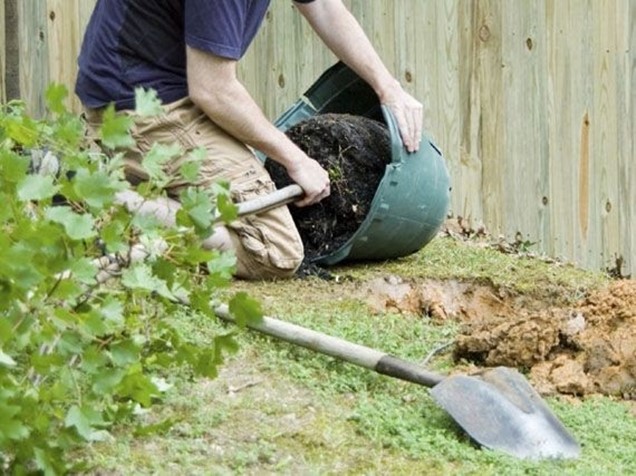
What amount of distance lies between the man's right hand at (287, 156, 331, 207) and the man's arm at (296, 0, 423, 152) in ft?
1.27

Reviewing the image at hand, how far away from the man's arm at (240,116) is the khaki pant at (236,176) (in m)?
0.08

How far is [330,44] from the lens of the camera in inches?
233

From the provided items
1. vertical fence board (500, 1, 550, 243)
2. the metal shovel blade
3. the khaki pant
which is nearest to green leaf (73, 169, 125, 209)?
the metal shovel blade

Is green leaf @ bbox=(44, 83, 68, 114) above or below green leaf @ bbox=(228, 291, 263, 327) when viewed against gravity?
above

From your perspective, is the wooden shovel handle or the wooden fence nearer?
the wooden shovel handle

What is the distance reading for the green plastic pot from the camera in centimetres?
557

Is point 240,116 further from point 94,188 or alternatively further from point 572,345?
point 94,188

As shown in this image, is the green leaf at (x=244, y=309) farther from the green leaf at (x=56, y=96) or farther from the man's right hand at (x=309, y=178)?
the man's right hand at (x=309, y=178)

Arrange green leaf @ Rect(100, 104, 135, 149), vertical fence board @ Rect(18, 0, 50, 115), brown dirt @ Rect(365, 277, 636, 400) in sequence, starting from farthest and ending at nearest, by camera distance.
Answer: vertical fence board @ Rect(18, 0, 50, 115)
brown dirt @ Rect(365, 277, 636, 400)
green leaf @ Rect(100, 104, 135, 149)

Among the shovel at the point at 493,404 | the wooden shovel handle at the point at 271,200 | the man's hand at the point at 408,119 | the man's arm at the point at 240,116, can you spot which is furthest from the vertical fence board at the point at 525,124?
the shovel at the point at 493,404

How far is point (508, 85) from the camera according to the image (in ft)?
24.1

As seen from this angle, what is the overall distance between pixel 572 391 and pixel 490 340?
323 millimetres

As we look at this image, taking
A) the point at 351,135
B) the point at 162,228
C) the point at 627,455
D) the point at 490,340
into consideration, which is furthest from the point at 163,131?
the point at 627,455

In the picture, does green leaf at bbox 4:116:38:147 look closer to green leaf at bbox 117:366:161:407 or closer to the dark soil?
A: green leaf at bbox 117:366:161:407
